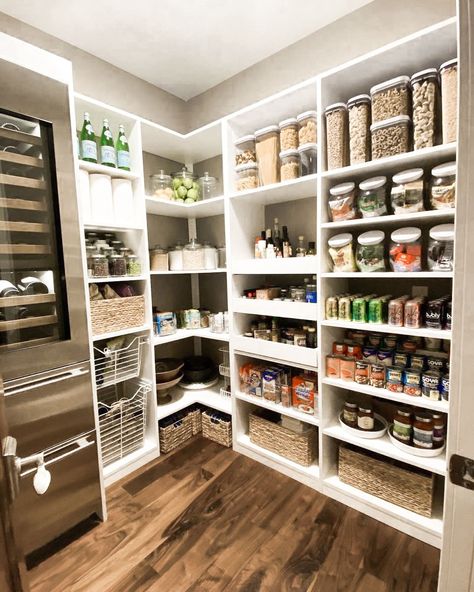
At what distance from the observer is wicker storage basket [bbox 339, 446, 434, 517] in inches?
53.7

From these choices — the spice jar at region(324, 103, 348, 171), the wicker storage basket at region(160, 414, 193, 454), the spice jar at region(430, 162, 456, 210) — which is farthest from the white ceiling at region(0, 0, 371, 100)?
the wicker storage basket at region(160, 414, 193, 454)

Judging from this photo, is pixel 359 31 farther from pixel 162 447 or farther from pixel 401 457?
pixel 162 447

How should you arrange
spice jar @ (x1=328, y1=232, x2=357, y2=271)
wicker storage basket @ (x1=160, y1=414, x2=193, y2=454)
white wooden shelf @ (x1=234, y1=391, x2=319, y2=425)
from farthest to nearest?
wicker storage basket @ (x1=160, y1=414, x2=193, y2=454) < white wooden shelf @ (x1=234, y1=391, x2=319, y2=425) < spice jar @ (x1=328, y1=232, x2=357, y2=271)

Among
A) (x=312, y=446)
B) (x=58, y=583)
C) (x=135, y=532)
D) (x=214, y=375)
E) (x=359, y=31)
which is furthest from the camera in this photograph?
(x=214, y=375)

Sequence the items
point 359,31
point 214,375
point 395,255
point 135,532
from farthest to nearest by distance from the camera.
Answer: point 214,375 → point 359,31 → point 135,532 → point 395,255

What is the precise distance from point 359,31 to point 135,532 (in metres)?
2.79

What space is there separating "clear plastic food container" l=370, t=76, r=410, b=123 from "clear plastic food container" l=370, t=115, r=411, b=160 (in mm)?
32

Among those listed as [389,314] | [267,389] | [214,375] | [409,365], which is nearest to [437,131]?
[389,314]

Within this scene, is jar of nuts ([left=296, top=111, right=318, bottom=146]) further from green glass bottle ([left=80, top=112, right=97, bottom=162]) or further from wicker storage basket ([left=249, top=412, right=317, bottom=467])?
wicker storage basket ([left=249, top=412, right=317, bottom=467])

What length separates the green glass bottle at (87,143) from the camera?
60.7 inches

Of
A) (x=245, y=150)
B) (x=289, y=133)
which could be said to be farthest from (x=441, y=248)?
(x=245, y=150)

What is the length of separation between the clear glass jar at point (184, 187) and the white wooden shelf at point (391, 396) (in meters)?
1.49

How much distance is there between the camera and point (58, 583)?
3.94 ft

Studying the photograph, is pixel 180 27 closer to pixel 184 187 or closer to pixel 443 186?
pixel 184 187
